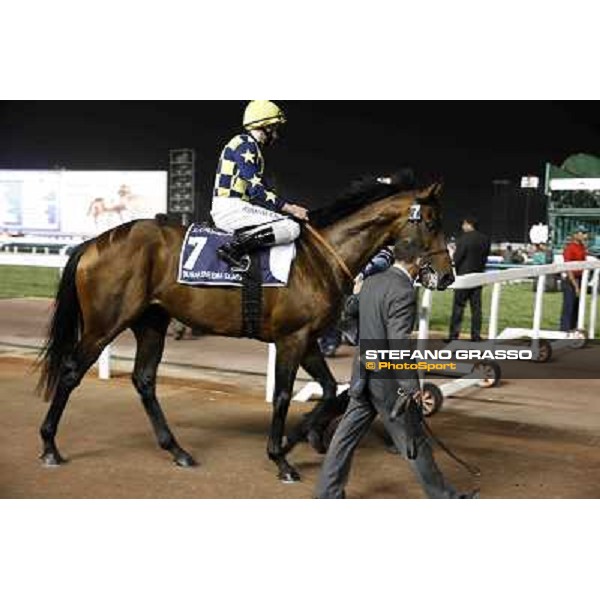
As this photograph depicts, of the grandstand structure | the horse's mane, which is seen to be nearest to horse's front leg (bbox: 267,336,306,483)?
the horse's mane

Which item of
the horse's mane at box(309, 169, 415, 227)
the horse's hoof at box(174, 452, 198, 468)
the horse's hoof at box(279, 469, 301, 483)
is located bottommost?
the horse's hoof at box(174, 452, 198, 468)

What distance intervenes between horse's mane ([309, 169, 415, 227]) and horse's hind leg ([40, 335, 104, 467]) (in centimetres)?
135

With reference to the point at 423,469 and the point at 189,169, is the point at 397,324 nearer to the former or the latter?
the point at 423,469

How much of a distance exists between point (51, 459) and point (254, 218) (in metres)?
1.63

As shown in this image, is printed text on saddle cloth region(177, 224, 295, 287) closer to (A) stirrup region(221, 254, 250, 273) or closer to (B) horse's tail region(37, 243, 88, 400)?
(A) stirrup region(221, 254, 250, 273)

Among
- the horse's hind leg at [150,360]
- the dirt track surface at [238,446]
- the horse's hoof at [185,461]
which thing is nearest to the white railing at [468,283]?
the dirt track surface at [238,446]

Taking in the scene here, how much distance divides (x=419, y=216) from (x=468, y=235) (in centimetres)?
467

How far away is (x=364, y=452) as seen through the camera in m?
4.53

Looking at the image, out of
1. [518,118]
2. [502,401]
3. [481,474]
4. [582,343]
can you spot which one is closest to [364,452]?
[481,474]

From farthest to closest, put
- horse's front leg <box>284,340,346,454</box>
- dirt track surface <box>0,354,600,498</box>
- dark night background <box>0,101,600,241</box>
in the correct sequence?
1. dark night background <box>0,101,600,241</box>
2. horse's front leg <box>284,340,346,454</box>
3. dirt track surface <box>0,354,600,498</box>

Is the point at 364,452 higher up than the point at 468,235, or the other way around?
the point at 468,235

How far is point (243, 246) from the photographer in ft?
13.4

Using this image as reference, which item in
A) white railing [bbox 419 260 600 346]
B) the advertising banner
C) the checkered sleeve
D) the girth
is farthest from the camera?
the advertising banner

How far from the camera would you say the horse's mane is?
13.6ft
